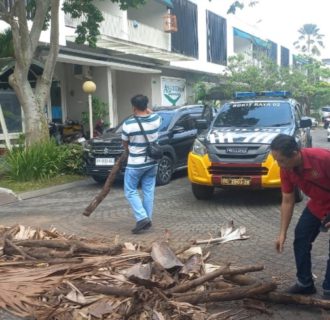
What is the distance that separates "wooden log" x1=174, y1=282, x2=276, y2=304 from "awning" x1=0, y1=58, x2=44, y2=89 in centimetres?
997

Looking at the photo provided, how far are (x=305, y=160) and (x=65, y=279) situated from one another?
87.9 inches

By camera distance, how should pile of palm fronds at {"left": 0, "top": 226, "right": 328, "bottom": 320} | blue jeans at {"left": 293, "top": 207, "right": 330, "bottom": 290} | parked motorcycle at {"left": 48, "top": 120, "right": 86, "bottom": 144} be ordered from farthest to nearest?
parked motorcycle at {"left": 48, "top": 120, "right": 86, "bottom": 144} < blue jeans at {"left": 293, "top": 207, "right": 330, "bottom": 290} < pile of palm fronds at {"left": 0, "top": 226, "right": 328, "bottom": 320}

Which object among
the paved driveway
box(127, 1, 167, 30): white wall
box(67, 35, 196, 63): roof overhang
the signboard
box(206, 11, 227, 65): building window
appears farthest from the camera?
box(206, 11, 227, 65): building window

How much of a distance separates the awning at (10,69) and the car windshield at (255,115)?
19.4 feet

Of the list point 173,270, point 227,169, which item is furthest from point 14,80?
point 173,270

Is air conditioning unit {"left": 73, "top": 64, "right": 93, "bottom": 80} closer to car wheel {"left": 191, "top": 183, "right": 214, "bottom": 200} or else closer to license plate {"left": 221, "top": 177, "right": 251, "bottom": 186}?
car wheel {"left": 191, "top": 183, "right": 214, "bottom": 200}

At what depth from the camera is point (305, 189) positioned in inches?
166

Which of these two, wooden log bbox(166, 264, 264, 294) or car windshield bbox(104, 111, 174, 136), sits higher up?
car windshield bbox(104, 111, 174, 136)

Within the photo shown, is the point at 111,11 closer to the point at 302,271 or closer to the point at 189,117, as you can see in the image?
the point at 189,117

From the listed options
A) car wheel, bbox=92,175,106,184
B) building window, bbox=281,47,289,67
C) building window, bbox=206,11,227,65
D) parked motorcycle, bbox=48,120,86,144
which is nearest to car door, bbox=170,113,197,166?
car wheel, bbox=92,175,106,184

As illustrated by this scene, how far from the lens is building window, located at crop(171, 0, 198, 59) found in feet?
87.7

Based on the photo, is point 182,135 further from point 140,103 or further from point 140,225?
point 140,225

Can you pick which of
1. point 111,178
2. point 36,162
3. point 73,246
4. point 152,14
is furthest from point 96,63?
point 73,246

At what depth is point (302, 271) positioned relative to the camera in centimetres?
437
